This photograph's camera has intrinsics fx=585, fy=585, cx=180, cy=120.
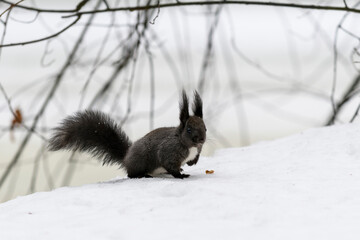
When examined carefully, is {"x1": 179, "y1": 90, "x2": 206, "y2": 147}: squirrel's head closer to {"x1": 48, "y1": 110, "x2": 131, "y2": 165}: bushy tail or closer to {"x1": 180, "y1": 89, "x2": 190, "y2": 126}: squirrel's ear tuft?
{"x1": 180, "y1": 89, "x2": 190, "y2": 126}: squirrel's ear tuft

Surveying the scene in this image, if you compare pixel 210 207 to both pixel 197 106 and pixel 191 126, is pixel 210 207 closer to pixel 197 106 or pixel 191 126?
pixel 191 126

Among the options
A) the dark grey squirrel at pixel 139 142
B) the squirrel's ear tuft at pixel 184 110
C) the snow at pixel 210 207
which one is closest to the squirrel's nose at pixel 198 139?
the dark grey squirrel at pixel 139 142

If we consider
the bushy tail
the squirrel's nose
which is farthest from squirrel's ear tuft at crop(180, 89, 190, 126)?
the bushy tail

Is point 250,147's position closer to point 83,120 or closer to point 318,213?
point 83,120

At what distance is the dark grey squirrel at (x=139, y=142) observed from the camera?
413cm

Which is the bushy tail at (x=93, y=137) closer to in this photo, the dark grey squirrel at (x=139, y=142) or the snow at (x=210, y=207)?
the dark grey squirrel at (x=139, y=142)

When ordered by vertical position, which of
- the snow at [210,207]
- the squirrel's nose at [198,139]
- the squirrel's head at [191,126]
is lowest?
the snow at [210,207]

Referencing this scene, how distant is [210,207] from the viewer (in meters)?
3.38

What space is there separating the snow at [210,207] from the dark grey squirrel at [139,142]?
0.14 m

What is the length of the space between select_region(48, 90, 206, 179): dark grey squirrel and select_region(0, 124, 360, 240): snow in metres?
0.14

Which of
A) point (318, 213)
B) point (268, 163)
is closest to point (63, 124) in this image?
point (268, 163)

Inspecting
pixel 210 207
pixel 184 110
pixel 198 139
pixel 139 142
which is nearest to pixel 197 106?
pixel 184 110

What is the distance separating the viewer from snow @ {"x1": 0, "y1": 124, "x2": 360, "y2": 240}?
10.0 ft

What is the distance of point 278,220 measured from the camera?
10.4 feet
